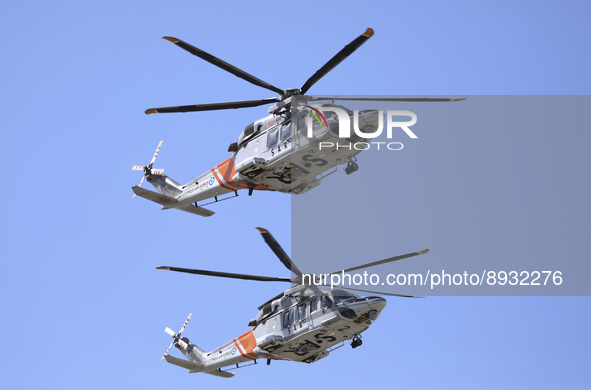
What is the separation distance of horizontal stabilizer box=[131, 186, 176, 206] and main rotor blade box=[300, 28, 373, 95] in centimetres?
1002

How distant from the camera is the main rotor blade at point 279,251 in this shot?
31.2m

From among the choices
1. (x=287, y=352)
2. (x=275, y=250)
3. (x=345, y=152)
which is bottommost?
(x=287, y=352)

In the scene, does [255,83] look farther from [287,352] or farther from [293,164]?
[287,352]

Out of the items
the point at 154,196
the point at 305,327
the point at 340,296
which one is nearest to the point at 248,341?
the point at 305,327

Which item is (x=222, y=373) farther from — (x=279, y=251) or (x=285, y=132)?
(x=285, y=132)

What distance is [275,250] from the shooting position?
106 ft

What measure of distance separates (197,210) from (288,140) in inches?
340

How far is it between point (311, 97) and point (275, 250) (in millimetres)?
6471

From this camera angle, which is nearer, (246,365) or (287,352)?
(287,352)

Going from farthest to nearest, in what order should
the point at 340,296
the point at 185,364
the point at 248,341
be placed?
the point at 185,364 < the point at 248,341 < the point at 340,296

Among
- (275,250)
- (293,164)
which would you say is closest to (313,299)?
(275,250)

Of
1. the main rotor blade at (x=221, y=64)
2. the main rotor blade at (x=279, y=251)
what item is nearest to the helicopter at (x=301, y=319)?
the main rotor blade at (x=279, y=251)

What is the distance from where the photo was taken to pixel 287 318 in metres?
33.4

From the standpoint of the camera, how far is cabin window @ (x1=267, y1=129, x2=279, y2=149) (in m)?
31.9
